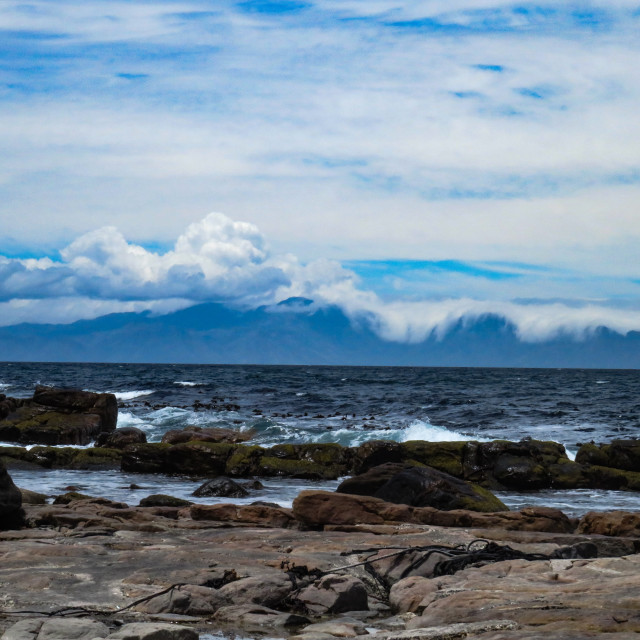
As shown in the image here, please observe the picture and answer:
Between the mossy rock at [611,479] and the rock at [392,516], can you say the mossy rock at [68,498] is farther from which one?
the mossy rock at [611,479]

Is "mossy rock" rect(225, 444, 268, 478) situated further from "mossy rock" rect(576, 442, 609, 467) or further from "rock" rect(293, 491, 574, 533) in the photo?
"rock" rect(293, 491, 574, 533)

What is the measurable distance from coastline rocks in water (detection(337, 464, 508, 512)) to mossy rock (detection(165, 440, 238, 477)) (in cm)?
901

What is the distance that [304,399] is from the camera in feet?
189

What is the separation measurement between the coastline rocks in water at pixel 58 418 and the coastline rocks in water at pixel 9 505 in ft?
64.3

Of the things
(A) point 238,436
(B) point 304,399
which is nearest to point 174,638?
(A) point 238,436

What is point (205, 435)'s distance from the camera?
31.5m

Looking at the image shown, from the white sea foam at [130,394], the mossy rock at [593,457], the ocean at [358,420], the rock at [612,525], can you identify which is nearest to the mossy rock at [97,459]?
the ocean at [358,420]

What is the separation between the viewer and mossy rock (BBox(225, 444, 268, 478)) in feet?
80.6

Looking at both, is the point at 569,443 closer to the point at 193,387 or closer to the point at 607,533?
the point at 607,533

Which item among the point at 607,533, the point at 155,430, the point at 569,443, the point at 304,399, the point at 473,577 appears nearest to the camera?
the point at 473,577

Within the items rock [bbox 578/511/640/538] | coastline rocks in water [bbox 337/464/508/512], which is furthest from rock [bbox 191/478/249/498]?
rock [bbox 578/511/640/538]

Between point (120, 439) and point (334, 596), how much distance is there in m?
22.3

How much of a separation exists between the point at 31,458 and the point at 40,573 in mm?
18543

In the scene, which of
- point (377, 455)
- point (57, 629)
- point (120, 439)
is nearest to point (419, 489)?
point (377, 455)
